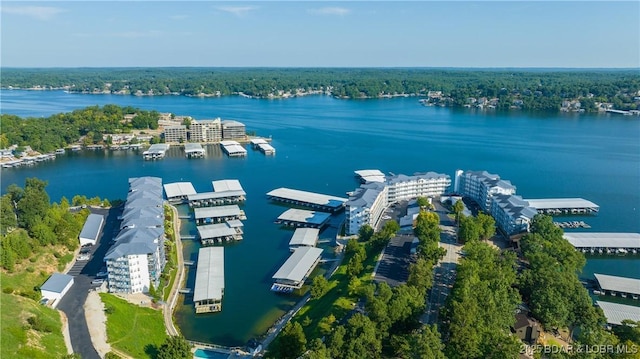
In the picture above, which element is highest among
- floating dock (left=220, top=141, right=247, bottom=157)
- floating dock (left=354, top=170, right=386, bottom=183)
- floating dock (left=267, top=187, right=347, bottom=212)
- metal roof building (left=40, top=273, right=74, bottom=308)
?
floating dock (left=220, top=141, right=247, bottom=157)

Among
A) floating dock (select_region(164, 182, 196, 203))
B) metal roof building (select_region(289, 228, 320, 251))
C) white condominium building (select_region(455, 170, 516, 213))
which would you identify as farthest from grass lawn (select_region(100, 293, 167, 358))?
white condominium building (select_region(455, 170, 516, 213))

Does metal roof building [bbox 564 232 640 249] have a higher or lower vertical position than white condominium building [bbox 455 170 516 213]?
lower

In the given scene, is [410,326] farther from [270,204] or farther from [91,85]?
[91,85]

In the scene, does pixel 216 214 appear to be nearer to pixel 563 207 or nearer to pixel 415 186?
pixel 415 186

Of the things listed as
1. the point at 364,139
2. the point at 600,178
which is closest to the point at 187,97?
the point at 364,139

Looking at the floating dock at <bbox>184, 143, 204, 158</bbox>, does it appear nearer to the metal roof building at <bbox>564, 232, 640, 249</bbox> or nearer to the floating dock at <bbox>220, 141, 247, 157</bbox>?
the floating dock at <bbox>220, 141, 247, 157</bbox>

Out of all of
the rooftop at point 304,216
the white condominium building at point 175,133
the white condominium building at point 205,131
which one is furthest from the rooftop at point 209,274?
the white condominium building at point 175,133
